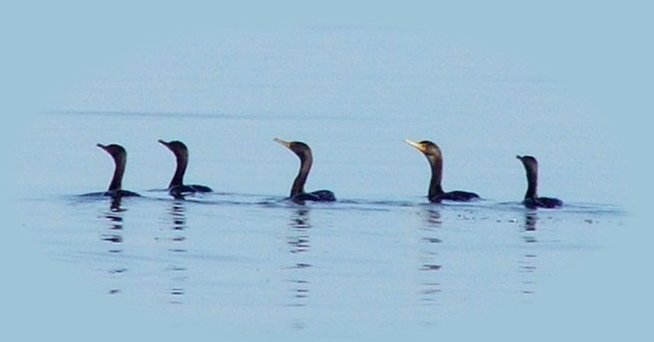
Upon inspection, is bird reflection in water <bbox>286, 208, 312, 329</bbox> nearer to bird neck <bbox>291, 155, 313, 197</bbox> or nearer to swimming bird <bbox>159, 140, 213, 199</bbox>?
bird neck <bbox>291, 155, 313, 197</bbox>

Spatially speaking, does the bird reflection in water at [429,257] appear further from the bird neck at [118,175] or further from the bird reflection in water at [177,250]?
the bird neck at [118,175]

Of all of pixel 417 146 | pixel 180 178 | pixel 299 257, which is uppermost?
pixel 417 146

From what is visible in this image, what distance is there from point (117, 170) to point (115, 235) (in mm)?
4329

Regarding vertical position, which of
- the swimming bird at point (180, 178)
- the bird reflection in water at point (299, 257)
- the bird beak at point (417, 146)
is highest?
the bird beak at point (417, 146)

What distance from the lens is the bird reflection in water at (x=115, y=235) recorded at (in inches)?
989

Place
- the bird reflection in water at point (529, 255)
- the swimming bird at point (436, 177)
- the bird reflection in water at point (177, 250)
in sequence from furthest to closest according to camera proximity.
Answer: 1. the swimming bird at point (436, 177)
2. the bird reflection in water at point (529, 255)
3. the bird reflection in water at point (177, 250)

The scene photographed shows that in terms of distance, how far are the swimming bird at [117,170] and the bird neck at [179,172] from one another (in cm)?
62

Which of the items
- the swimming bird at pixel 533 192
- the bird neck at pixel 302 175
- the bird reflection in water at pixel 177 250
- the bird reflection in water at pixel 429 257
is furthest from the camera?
the bird neck at pixel 302 175

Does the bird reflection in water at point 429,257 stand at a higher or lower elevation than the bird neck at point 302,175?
lower

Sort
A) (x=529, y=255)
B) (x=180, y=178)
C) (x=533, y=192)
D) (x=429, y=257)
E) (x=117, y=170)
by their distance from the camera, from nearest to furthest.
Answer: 1. (x=429, y=257)
2. (x=529, y=255)
3. (x=533, y=192)
4. (x=117, y=170)
5. (x=180, y=178)

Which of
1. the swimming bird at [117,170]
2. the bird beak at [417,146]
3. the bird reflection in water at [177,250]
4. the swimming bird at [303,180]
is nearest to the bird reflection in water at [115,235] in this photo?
the swimming bird at [117,170]

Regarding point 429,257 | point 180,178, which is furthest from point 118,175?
point 429,257

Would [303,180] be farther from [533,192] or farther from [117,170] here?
[533,192]

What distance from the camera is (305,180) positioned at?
3173 centimetres
